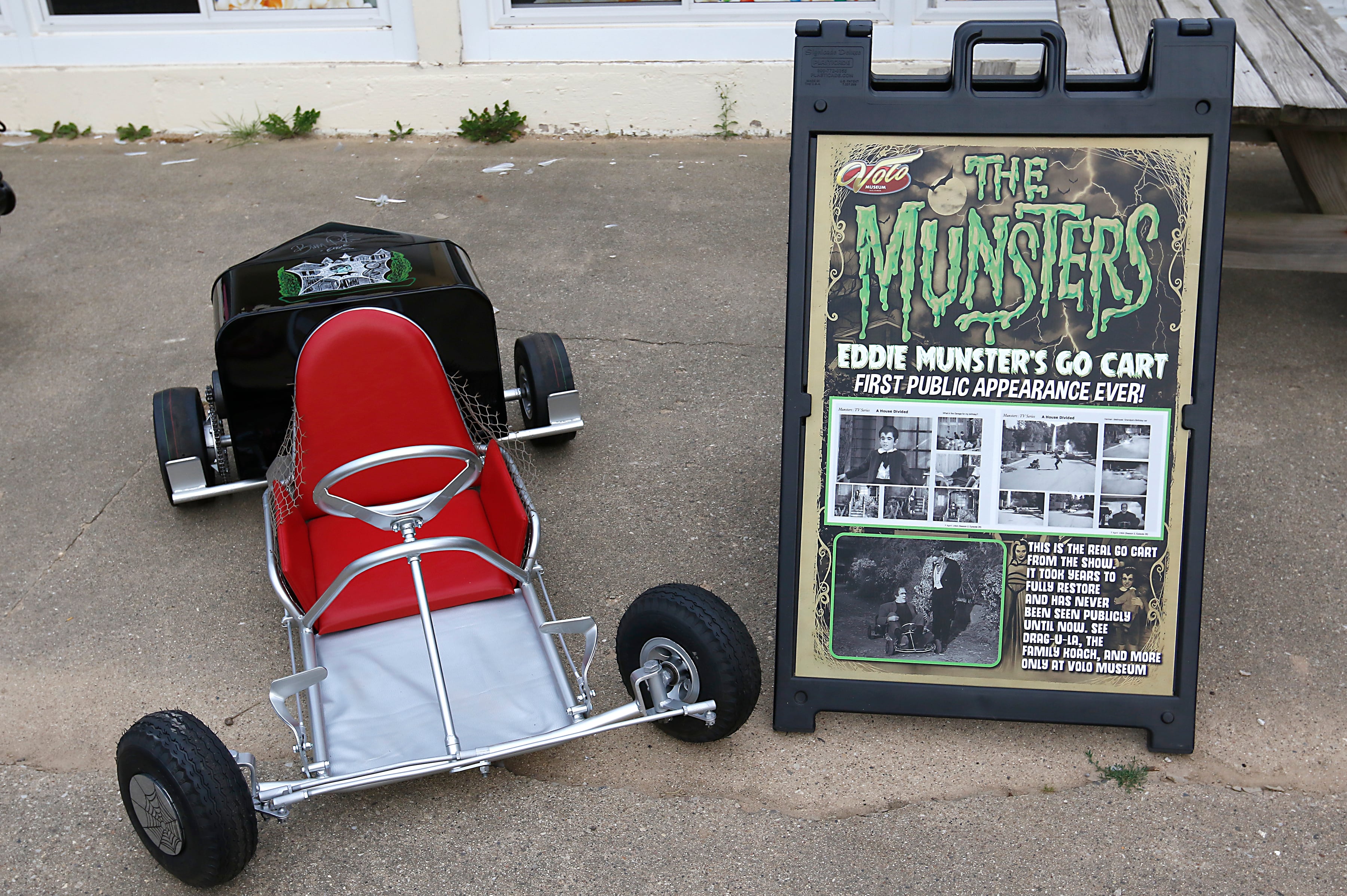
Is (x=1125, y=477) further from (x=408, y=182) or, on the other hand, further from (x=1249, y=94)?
(x=408, y=182)

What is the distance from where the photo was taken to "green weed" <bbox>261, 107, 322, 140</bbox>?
7.30 meters

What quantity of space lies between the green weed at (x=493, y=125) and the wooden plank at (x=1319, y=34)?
4.45 metres

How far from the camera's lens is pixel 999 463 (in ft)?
8.64

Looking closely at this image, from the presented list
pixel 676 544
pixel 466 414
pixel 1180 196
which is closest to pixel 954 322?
pixel 1180 196

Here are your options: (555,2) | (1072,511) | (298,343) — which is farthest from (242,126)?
(1072,511)

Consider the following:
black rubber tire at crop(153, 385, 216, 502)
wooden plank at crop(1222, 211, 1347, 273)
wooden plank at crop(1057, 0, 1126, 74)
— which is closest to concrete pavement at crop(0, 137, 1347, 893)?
black rubber tire at crop(153, 385, 216, 502)

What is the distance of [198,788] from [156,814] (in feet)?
0.62

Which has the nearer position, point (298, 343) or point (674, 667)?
point (674, 667)

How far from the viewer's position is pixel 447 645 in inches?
118

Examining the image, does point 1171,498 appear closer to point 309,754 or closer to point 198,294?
point 309,754

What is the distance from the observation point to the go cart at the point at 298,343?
3346 millimetres

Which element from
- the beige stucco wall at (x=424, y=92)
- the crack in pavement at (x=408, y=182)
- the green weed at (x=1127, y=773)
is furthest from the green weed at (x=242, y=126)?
the green weed at (x=1127, y=773)

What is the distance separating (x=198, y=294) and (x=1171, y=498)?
15.2 feet

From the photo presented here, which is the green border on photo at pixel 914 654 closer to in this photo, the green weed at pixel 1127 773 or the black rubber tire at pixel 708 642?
the black rubber tire at pixel 708 642
